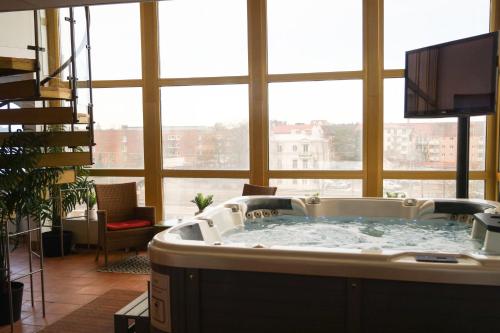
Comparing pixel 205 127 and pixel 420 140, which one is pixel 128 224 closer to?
pixel 205 127

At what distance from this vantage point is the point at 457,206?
3.71 metres

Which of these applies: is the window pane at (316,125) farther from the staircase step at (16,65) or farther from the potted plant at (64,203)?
the staircase step at (16,65)

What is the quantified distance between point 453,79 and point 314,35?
1873mm

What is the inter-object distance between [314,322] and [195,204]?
12.1 feet

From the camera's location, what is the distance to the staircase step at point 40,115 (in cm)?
365

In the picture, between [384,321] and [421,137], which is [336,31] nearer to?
[421,137]

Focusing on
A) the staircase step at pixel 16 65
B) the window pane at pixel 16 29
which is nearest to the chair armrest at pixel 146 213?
the staircase step at pixel 16 65

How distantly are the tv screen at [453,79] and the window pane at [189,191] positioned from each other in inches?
86.6

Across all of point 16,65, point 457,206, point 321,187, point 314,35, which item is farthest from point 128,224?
point 457,206

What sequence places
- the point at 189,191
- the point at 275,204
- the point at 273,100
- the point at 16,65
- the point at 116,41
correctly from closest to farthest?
the point at 16,65, the point at 275,204, the point at 273,100, the point at 189,191, the point at 116,41

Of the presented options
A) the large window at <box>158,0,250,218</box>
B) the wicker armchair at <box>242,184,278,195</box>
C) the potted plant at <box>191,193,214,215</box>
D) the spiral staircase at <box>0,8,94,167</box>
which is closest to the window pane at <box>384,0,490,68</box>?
the large window at <box>158,0,250,218</box>

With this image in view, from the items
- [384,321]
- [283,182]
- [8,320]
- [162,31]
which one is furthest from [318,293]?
[162,31]

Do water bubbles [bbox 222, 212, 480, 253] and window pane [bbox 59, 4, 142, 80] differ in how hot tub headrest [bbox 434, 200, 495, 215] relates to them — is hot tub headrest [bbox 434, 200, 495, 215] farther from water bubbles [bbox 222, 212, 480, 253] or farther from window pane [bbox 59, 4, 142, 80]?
window pane [bbox 59, 4, 142, 80]

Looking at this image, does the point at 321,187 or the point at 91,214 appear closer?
the point at 321,187
